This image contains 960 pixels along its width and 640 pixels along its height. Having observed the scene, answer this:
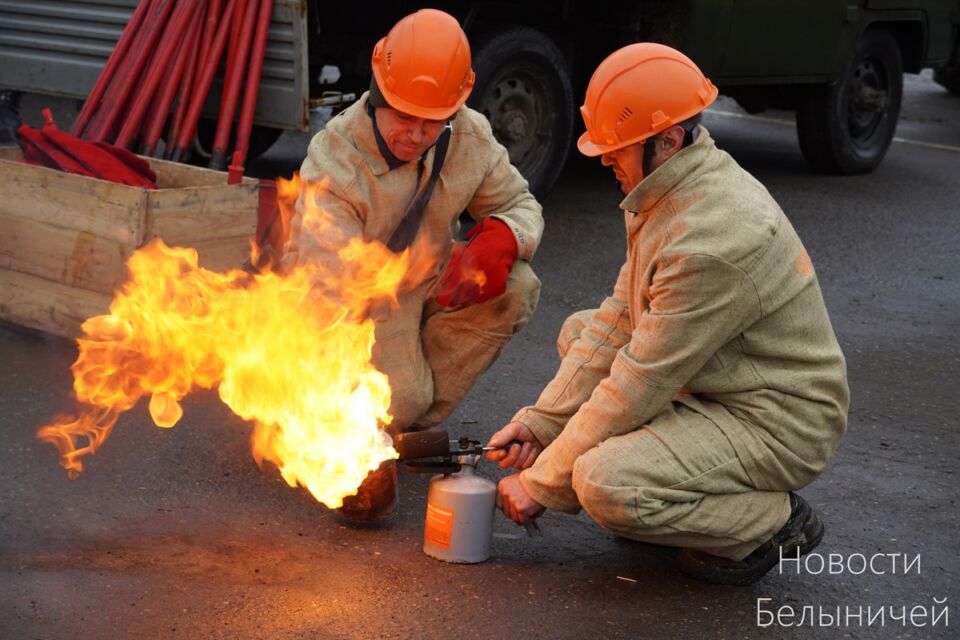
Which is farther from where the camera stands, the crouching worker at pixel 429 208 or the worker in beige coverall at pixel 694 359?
the crouching worker at pixel 429 208

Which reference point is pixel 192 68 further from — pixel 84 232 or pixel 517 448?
pixel 517 448

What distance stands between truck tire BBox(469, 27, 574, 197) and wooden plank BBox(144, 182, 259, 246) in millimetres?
2268

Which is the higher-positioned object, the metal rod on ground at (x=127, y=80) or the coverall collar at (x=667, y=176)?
the coverall collar at (x=667, y=176)

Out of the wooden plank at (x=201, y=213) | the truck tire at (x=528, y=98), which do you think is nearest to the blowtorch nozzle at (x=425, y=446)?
the wooden plank at (x=201, y=213)

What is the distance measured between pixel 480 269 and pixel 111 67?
3.46 metres

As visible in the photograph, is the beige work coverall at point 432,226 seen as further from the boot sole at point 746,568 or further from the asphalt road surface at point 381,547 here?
the boot sole at point 746,568

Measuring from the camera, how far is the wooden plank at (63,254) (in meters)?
5.26

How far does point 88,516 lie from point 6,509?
26 cm

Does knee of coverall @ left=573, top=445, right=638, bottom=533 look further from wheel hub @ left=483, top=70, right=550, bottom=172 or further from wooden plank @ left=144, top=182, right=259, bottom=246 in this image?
wheel hub @ left=483, top=70, right=550, bottom=172

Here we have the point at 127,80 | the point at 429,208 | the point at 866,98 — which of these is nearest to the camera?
the point at 429,208

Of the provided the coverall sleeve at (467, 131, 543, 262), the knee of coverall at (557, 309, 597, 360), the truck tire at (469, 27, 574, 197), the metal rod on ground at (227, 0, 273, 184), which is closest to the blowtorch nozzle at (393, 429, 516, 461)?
the knee of coverall at (557, 309, 597, 360)

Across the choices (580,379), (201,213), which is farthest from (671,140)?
(201,213)

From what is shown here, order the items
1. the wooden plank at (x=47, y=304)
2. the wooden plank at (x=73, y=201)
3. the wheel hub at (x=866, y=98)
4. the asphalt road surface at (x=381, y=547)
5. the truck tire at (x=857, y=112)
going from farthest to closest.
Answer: the wheel hub at (x=866, y=98), the truck tire at (x=857, y=112), the wooden plank at (x=47, y=304), the wooden plank at (x=73, y=201), the asphalt road surface at (x=381, y=547)

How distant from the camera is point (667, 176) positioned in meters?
3.50
